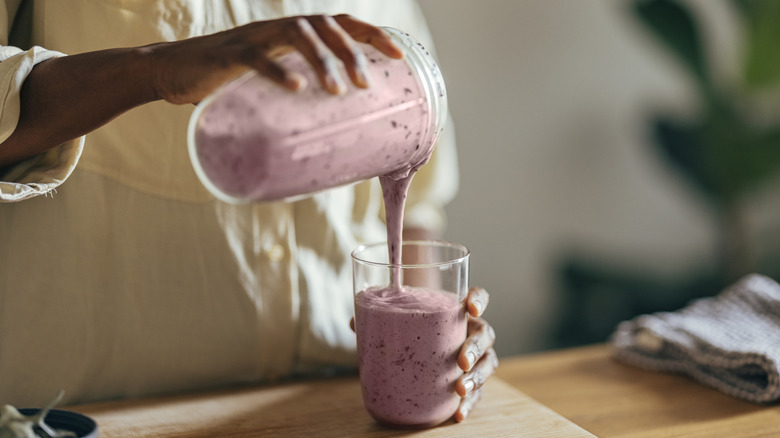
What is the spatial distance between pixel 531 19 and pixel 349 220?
1140mm

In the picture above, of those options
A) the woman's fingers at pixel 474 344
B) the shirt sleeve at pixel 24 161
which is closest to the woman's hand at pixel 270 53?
the shirt sleeve at pixel 24 161

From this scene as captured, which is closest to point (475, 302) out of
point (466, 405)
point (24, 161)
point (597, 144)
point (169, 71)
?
point (466, 405)

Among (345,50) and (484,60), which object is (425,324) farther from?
(484,60)

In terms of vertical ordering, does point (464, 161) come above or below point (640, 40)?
below

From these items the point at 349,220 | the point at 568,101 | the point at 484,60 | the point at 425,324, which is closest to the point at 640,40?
the point at 568,101

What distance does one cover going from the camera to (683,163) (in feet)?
6.90

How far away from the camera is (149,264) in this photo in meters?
0.96

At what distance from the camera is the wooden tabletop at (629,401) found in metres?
0.91

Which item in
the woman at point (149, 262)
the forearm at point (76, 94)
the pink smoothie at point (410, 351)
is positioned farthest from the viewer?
the woman at point (149, 262)

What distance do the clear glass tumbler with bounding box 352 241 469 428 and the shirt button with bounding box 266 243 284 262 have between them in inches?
7.9

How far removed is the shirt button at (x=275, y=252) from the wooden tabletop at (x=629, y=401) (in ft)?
1.30

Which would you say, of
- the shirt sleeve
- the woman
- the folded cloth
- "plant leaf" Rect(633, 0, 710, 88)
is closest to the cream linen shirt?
the woman

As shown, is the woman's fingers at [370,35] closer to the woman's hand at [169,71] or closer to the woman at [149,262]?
the woman's hand at [169,71]

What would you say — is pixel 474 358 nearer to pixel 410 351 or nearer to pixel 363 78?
pixel 410 351
